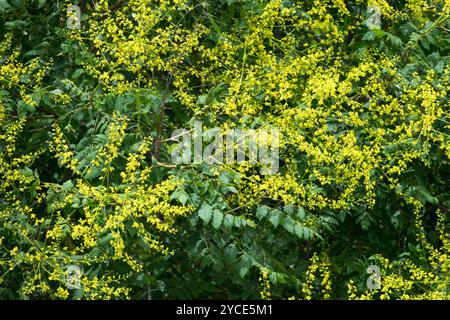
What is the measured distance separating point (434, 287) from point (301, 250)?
1.23 metres

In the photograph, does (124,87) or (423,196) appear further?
(423,196)

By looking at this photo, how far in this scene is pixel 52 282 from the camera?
4523 millimetres

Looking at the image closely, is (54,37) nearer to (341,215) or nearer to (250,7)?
(250,7)

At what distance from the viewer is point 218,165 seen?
4121 mm

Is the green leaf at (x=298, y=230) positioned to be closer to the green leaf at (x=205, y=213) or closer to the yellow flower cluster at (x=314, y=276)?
the yellow flower cluster at (x=314, y=276)

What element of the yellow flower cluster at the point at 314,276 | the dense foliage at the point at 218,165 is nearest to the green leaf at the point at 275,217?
the dense foliage at the point at 218,165

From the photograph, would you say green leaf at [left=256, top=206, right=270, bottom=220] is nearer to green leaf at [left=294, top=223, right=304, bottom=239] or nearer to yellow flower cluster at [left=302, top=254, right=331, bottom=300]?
green leaf at [left=294, top=223, right=304, bottom=239]

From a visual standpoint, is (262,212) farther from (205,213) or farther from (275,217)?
(205,213)

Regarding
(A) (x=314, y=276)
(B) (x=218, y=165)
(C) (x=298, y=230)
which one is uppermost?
(B) (x=218, y=165)

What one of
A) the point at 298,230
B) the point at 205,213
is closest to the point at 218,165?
the point at 205,213

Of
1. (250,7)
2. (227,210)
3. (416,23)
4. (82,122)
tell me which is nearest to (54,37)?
(82,122)

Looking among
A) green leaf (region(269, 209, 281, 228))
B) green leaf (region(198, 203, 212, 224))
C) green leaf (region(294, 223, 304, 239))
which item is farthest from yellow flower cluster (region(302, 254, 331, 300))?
green leaf (region(198, 203, 212, 224))

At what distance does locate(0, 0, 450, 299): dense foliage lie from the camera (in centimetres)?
402

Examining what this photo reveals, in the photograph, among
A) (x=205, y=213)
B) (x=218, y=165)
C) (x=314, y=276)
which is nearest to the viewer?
(x=205, y=213)
